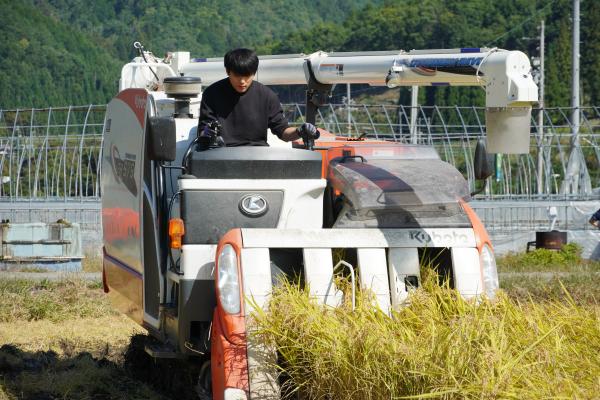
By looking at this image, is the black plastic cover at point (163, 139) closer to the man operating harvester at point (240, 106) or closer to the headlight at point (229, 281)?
the man operating harvester at point (240, 106)

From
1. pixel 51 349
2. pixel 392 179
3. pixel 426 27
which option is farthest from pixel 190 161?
pixel 426 27

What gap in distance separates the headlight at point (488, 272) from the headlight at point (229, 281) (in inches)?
65.0

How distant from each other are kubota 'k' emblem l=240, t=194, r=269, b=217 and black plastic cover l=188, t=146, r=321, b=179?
5.5 inches

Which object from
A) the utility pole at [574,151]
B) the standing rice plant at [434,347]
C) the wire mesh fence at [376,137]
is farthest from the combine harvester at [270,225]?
the utility pole at [574,151]

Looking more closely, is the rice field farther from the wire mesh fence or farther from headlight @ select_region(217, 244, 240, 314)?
the wire mesh fence

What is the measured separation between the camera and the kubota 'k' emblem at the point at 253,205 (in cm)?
752

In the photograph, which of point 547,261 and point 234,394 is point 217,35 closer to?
point 547,261

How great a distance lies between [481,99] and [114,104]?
69829mm

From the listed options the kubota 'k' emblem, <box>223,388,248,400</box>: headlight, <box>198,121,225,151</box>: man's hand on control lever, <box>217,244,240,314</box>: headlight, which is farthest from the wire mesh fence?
<box>223,388,248,400</box>: headlight

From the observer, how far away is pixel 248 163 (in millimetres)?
7547

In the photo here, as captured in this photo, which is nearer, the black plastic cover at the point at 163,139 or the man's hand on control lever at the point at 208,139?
the black plastic cover at the point at 163,139

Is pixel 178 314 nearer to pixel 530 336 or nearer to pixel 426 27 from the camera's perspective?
pixel 530 336

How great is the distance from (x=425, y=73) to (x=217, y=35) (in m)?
103

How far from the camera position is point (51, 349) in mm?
11266
